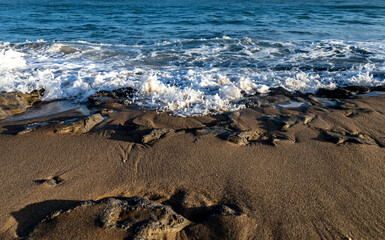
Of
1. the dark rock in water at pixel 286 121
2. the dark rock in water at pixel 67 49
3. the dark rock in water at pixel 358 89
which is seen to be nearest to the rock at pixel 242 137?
the dark rock in water at pixel 286 121

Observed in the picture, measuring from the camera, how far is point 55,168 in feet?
8.26

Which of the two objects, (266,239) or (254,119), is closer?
(266,239)

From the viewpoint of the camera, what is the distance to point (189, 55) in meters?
7.34

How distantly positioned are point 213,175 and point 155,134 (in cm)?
91

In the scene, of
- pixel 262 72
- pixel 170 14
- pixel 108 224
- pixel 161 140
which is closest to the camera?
pixel 108 224

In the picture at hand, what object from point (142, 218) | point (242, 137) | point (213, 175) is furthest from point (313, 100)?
point (142, 218)

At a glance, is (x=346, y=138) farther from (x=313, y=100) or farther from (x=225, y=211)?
(x=225, y=211)

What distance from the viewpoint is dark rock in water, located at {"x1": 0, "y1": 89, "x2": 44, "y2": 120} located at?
377 cm

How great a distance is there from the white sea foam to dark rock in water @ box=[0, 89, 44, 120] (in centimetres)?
21

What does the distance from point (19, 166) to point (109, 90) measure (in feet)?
7.62

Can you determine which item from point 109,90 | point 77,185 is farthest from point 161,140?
point 109,90

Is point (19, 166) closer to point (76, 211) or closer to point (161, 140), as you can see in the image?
point (76, 211)

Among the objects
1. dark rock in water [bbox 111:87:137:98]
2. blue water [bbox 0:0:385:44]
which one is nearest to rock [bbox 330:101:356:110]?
dark rock in water [bbox 111:87:137:98]

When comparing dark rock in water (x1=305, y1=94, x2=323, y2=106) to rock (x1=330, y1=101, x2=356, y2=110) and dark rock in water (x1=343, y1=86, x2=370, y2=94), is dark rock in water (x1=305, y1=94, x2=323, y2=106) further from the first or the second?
dark rock in water (x1=343, y1=86, x2=370, y2=94)
